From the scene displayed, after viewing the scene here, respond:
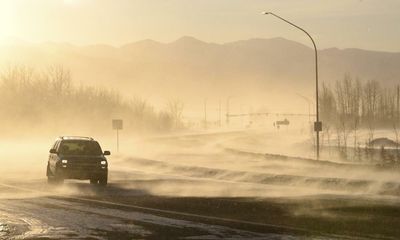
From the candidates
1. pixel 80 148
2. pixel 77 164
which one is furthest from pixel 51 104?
pixel 77 164

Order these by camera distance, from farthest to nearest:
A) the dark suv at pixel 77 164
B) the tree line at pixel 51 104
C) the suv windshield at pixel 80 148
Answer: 1. the tree line at pixel 51 104
2. the suv windshield at pixel 80 148
3. the dark suv at pixel 77 164

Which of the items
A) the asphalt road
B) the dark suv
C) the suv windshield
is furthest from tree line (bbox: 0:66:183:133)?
the dark suv

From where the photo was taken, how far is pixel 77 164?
3106 centimetres

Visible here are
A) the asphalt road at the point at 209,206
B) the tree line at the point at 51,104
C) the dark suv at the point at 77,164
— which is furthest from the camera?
the tree line at the point at 51,104

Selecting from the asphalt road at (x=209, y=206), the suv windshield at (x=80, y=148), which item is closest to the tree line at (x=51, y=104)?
the asphalt road at (x=209, y=206)

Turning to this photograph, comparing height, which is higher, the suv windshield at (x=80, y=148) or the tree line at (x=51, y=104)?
the tree line at (x=51, y=104)

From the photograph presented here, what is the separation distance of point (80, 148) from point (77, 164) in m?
1.81

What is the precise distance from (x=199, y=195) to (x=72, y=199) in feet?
14.1

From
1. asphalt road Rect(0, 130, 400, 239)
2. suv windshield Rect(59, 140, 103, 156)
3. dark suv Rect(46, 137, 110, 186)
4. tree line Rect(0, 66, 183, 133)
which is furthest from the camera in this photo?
tree line Rect(0, 66, 183, 133)

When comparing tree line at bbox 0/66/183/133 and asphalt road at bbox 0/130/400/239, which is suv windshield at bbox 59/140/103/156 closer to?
asphalt road at bbox 0/130/400/239

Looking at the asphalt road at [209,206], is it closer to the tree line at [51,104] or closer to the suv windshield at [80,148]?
the suv windshield at [80,148]

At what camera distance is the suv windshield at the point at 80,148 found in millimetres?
→ 32062

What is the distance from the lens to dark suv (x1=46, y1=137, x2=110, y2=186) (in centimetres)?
3090

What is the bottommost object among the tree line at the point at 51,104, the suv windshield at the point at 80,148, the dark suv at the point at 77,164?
the dark suv at the point at 77,164
